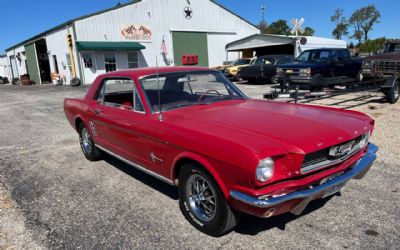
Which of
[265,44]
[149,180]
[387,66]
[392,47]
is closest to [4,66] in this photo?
[265,44]

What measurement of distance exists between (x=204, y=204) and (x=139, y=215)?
85cm

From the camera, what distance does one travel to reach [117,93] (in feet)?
16.2

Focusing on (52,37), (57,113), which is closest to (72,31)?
(52,37)

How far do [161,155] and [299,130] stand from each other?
4.68ft

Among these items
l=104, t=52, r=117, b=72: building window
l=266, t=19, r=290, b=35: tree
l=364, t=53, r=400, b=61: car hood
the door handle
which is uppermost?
l=266, t=19, r=290, b=35: tree

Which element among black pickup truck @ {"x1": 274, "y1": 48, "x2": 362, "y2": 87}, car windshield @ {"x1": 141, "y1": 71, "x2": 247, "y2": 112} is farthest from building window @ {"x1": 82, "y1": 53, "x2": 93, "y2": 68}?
car windshield @ {"x1": 141, "y1": 71, "x2": 247, "y2": 112}

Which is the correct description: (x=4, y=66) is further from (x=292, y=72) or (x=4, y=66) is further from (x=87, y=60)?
(x=292, y=72)

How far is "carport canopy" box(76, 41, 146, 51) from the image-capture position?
71.4 ft

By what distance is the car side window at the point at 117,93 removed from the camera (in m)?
4.29

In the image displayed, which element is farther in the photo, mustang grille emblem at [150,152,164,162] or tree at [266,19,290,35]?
tree at [266,19,290,35]

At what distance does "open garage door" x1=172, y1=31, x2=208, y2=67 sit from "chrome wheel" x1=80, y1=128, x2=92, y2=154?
22474 millimetres

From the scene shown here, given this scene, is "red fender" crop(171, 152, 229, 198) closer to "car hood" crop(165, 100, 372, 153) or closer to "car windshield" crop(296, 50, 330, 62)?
"car hood" crop(165, 100, 372, 153)

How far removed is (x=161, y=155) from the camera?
3.33m

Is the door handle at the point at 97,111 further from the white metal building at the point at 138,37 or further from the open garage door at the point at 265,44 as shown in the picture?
the open garage door at the point at 265,44
